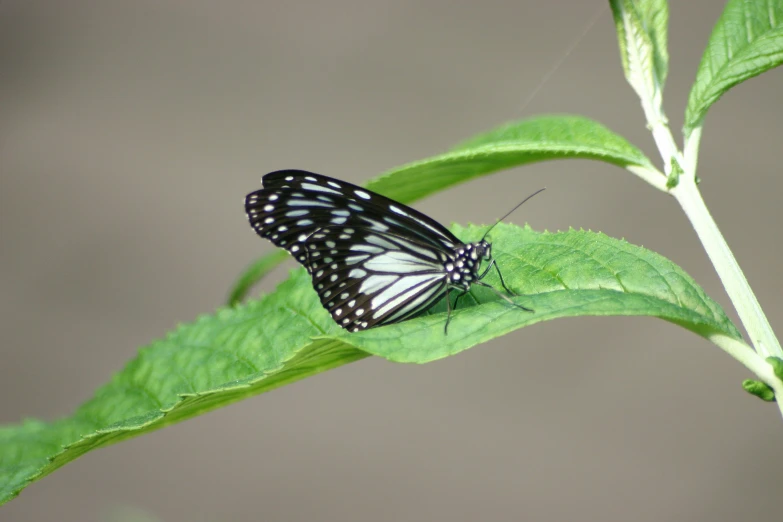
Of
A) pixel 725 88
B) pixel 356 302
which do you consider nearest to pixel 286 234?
pixel 356 302

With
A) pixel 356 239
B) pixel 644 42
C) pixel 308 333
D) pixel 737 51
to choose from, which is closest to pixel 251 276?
pixel 356 239

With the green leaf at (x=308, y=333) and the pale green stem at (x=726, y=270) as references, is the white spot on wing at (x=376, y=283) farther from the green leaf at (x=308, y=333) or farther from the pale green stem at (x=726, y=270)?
the pale green stem at (x=726, y=270)

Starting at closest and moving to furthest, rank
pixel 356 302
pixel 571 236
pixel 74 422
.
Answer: pixel 571 236
pixel 74 422
pixel 356 302

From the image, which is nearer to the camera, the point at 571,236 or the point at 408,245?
the point at 571,236

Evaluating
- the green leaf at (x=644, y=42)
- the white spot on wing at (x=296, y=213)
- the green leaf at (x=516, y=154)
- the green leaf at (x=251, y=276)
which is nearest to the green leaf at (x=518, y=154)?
the green leaf at (x=516, y=154)

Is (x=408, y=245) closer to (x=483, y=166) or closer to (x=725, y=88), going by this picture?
(x=483, y=166)

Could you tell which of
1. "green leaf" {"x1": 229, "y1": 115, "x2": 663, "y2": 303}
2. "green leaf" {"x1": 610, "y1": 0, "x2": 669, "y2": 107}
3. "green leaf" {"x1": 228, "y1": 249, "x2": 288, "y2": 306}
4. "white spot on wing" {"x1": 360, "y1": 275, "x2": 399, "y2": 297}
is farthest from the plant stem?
"green leaf" {"x1": 228, "y1": 249, "x2": 288, "y2": 306}
